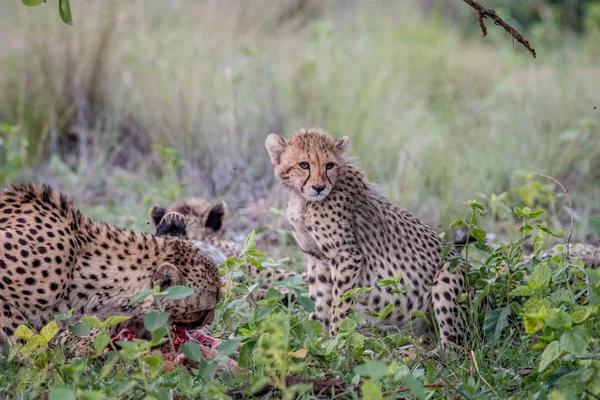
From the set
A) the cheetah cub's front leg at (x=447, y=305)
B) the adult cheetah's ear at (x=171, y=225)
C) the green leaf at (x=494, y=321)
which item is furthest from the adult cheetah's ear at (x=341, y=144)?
the green leaf at (x=494, y=321)

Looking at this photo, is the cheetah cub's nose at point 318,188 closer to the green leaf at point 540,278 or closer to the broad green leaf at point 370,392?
the green leaf at point 540,278

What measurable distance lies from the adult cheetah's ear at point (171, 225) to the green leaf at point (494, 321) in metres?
2.13

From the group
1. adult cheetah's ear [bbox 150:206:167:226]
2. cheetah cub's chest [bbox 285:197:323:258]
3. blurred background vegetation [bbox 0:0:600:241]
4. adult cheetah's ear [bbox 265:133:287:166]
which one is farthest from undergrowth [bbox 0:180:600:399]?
blurred background vegetation [bbox 0:0:600:241]

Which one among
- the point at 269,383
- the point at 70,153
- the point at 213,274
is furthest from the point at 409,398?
the point at 70,153

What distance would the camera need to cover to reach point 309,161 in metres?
4.98

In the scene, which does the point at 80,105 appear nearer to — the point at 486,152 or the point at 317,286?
the point at 486,152

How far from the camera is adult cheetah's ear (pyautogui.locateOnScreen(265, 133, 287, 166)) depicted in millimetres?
5152

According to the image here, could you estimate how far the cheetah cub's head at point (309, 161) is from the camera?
493cm

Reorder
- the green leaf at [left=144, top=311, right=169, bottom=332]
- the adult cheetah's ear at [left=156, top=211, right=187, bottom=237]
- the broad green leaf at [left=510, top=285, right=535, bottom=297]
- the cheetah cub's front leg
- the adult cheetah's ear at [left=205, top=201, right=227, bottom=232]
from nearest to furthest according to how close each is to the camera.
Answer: the green leaf at [left=144, top=311, right=169, bottom=332], the broad green leaf at [left=510, top=285, right=535, bottom=297], the cheetah cub's front leg, the adult cheetah's ear at [left=156, top=211, right=187, bottom=237], the adult cheetah's ear at [left=205, top=201, right=227, bottom=232]

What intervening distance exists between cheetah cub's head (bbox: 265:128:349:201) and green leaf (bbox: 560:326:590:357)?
1.94 metres

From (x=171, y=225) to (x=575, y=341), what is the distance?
2.88 m

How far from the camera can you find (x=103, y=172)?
8398 millimetres

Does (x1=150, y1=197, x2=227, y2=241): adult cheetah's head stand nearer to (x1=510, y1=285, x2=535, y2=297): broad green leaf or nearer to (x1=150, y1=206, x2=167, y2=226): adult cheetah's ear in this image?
(x1=150, y1=206, x2=167, y2=226): adult cheetah's ear

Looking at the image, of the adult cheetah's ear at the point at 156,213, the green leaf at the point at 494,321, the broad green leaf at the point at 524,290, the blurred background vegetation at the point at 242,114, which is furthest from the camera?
the blurred background vegetation at the point at 242,114
